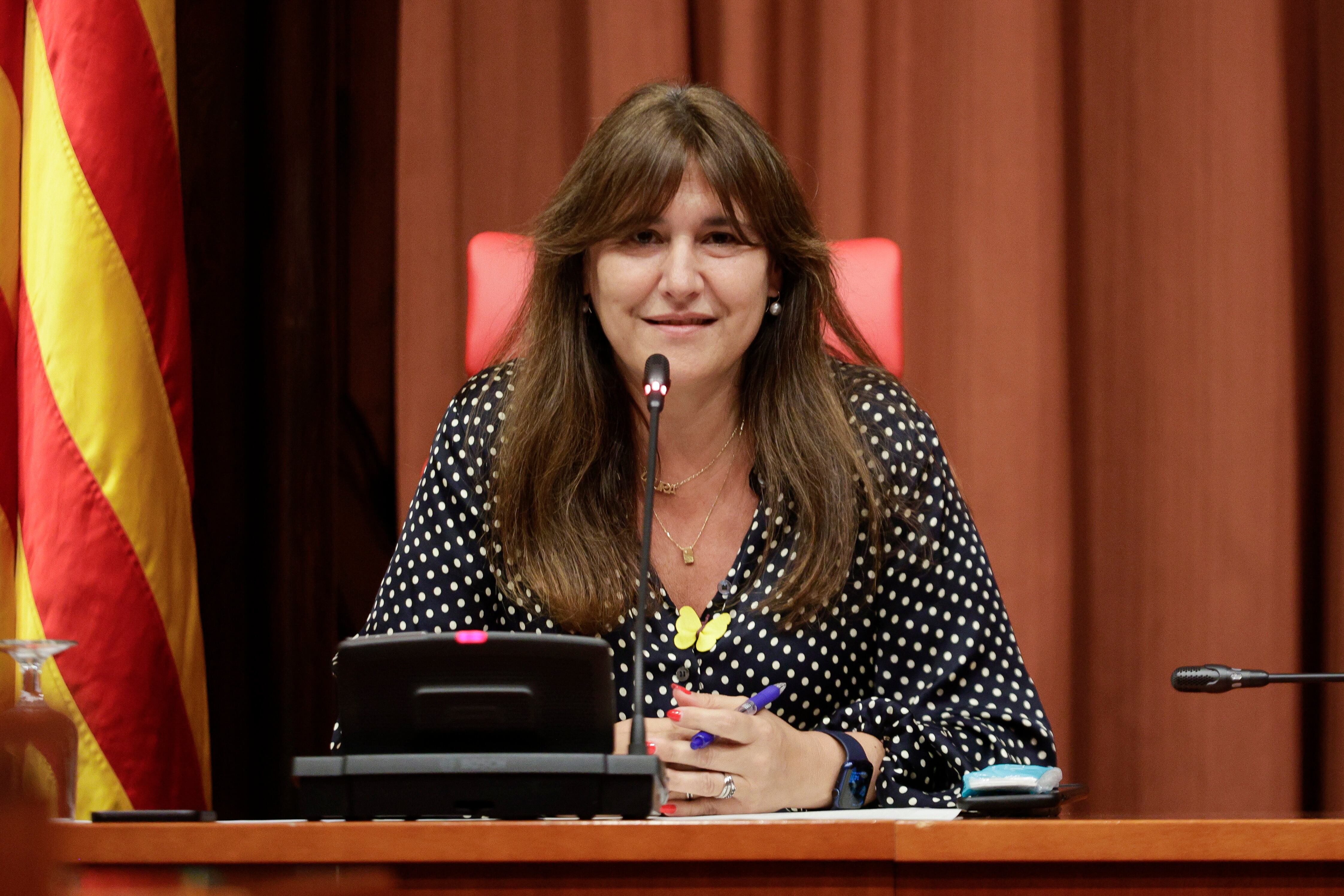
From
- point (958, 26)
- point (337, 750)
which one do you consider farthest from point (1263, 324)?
point (337, 750)

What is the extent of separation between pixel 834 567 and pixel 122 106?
1102 millimetres

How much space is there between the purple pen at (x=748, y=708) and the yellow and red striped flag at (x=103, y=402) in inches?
35.0

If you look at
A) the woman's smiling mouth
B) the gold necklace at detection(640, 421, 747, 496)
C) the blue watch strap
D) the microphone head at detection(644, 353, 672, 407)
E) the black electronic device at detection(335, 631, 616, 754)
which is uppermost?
the woman's smiling mouth

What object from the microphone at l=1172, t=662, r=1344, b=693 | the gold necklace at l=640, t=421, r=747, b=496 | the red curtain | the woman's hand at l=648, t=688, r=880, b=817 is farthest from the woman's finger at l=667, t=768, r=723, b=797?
the red curtain

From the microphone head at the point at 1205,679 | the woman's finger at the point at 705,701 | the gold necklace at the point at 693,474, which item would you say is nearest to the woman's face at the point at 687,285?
the gold necklace at the point at 693,474

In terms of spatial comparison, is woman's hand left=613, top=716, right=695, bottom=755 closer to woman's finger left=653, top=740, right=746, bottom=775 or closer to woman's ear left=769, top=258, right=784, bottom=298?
woman's finger left=653, top=740, right=746, bottom=775

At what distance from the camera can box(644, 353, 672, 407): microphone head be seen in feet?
4.24

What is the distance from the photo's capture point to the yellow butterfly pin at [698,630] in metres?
1.57

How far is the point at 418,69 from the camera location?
2.28m

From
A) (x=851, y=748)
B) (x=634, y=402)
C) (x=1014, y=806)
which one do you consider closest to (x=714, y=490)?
(x=634, y=402)

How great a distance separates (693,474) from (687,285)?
27cm

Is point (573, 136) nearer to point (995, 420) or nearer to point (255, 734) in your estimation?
point (995, 420)

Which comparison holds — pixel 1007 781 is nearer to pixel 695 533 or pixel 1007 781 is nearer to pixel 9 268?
pixel 695 533

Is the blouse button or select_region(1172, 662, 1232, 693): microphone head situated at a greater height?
select_region(1172, 662, 1232, 693): microphone head
